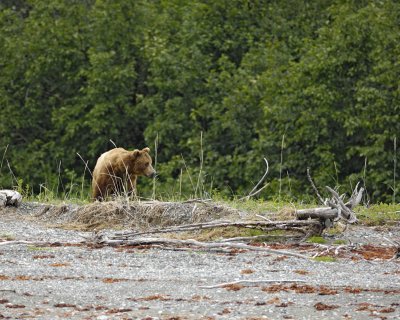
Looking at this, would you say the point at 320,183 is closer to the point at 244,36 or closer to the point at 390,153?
the point at 390,153

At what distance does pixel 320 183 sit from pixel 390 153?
5.82ft

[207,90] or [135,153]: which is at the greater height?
[135,153]

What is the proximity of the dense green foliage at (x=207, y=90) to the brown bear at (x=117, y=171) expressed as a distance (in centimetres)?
660

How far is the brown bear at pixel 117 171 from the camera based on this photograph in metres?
19.8

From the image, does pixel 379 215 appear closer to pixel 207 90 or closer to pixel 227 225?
pixel 227 225

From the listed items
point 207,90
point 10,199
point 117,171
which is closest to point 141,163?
point 117,171

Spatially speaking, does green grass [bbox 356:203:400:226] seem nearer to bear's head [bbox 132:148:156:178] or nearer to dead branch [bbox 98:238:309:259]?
dead branch [bbox 98:238:309:259]

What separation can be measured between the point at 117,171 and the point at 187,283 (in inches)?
346

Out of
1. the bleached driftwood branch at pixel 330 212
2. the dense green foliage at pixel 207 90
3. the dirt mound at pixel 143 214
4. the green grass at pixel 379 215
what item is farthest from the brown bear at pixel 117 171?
the dense green foliage at pixel 207 90

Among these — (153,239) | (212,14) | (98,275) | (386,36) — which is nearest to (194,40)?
(212,14)

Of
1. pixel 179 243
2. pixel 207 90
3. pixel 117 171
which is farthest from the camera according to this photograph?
pixel 207 90

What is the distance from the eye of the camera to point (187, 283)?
11.5 meters

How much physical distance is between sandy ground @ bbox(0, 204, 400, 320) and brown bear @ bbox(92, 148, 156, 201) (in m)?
4.65

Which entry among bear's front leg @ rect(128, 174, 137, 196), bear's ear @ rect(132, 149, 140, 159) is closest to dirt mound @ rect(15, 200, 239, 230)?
bear's front leg @ rect(128, 174, 137, 196)
